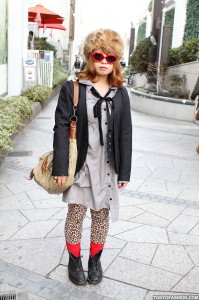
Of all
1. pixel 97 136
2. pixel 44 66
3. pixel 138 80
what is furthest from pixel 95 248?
pixel 138 80

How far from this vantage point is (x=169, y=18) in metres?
20.7

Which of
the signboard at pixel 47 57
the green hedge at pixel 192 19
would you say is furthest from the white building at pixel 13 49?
the green hedge at pixel 192 19

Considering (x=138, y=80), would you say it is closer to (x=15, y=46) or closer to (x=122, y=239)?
(x=15, y=46)

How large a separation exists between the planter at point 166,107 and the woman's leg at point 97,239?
8.66 meters

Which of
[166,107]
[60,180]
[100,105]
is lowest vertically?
[166,107]

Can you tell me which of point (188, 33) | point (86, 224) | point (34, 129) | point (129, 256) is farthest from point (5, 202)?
point (188, 33)

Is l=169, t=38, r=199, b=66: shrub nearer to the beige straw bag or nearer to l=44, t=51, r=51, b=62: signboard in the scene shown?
l=44, t=51, r=51, b=62: signboard

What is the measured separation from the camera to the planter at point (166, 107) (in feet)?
36.1

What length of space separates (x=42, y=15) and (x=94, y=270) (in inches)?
573

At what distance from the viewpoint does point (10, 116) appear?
6465 millimetres

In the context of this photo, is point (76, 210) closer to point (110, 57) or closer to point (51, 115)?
point (110, 57)

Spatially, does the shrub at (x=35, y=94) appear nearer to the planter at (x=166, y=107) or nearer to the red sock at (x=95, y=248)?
the planter at (x=166, y=107)

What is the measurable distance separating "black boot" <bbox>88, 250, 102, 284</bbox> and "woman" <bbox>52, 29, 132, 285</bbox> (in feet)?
0.56

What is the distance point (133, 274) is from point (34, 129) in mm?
5606
